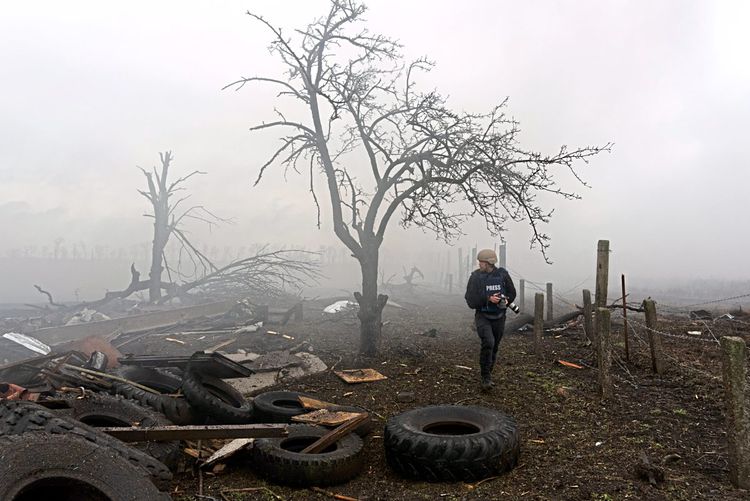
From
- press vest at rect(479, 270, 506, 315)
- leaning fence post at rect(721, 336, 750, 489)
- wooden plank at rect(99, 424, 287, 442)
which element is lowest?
wooden plank at rect(99, 424, 287, 442)

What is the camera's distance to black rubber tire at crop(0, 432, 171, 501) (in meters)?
3.29

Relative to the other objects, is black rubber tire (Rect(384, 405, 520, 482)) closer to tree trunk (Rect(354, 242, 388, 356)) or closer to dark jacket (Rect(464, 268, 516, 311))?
dark jacket (Rect(464, 268, 516, 311))

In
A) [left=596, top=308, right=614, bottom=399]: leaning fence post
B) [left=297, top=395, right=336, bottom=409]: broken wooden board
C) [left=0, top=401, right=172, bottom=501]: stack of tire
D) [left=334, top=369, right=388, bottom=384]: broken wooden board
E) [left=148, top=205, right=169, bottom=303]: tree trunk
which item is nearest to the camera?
[left=0, top=401, right=172, bottom=501]: stack of tire

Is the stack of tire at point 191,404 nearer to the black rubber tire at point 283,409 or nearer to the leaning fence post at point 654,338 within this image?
the black rubber tire at point 283,409

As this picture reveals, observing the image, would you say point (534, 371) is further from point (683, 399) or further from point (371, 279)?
point (371, 279)

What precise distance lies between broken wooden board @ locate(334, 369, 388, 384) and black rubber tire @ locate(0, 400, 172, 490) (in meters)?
4.32

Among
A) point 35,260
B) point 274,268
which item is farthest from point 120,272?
point 274,268

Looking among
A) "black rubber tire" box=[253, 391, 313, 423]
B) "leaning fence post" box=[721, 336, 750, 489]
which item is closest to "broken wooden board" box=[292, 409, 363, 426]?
"black rubber tire" box=[253, 391, 313, 423]

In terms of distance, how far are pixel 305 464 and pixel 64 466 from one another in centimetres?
202

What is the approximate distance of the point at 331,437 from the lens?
5070 mm

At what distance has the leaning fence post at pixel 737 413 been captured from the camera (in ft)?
12.6

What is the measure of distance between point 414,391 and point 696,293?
3763 cm

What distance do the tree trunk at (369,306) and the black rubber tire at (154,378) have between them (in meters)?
4.00

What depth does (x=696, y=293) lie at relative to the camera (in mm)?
36250
